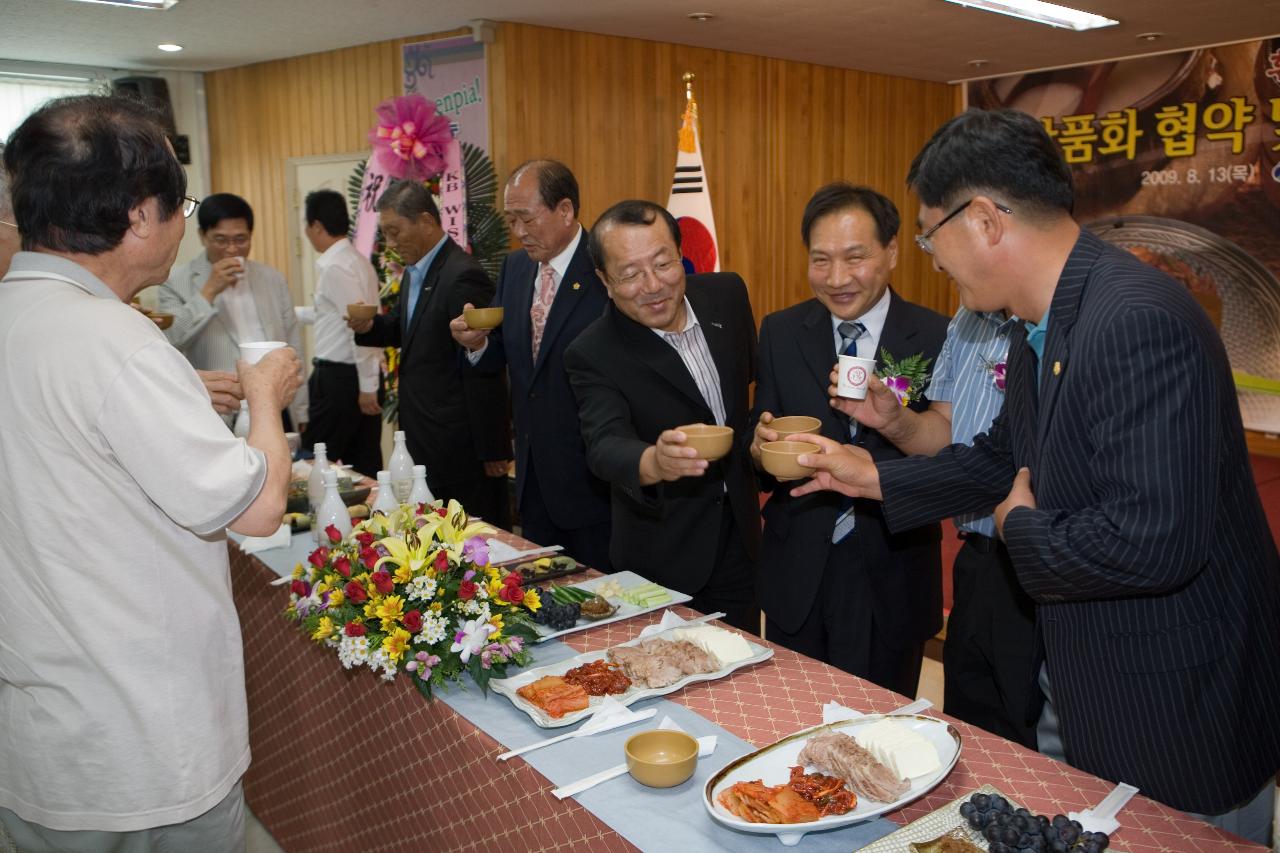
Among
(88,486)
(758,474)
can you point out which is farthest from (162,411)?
(758,474)

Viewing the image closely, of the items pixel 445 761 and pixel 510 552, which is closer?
pixel 445 761

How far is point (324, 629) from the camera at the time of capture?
192 cm

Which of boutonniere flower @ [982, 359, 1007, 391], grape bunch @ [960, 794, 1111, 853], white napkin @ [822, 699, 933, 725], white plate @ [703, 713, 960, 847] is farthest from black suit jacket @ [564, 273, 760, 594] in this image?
grape bunch @ [960, 794, 1111, 853]

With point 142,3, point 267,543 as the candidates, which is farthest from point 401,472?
point 142,3

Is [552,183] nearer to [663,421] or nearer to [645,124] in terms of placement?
[663,421]

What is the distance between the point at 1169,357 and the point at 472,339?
9.32 ft

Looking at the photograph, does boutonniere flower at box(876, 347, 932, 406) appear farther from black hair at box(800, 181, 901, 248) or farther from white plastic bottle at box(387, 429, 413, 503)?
white plastic bottle at box(387, 429, 413, 503)

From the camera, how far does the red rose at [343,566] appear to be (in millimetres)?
1980

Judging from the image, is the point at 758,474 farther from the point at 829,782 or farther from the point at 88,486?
the point at 88,486

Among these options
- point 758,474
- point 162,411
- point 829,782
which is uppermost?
point 162,411

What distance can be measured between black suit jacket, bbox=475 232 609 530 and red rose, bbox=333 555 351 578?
1538mm

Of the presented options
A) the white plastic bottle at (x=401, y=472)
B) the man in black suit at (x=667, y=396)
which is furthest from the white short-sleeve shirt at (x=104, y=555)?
the white plastic bottle at (x=401, y=472)

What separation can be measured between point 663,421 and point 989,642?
97 centimetres

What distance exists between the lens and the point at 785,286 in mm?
8094
